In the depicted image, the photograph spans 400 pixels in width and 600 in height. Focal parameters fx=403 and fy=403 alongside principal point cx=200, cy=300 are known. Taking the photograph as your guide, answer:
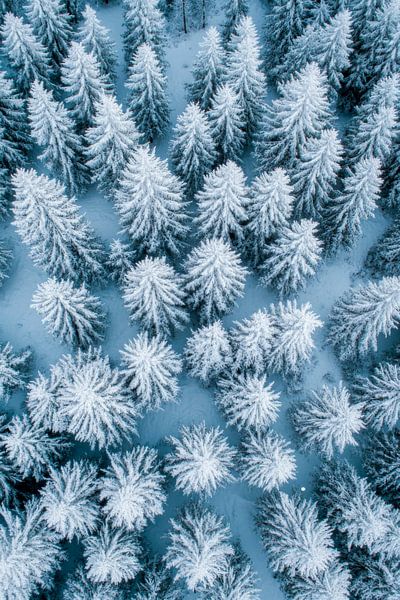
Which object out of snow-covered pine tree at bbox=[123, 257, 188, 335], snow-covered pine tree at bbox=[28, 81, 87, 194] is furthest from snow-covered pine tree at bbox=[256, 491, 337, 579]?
snow-covered pine tree at bbox=[28, 81, 87, 194]

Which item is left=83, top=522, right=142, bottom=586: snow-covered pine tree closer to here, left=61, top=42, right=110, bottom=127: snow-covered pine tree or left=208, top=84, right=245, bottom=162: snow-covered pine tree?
left=208, top=84, right=245, bottom=162: snow-covered pine tree

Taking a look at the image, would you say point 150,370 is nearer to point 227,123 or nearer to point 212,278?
point 212,278

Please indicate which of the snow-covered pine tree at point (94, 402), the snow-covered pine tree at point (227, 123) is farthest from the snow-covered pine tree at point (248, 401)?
the snow-covered pine tree at point (227, 123)

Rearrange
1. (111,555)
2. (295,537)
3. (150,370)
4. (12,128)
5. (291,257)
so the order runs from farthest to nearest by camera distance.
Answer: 1. (12,128)
2. (291,257)
3. (150,370)
4. (295,537)
5. (111,555)

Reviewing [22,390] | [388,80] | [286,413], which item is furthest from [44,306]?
[388,80]

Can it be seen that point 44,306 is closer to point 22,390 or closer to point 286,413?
point 22,390

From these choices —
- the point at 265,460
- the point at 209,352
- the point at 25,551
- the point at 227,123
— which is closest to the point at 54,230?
the point at 209,352

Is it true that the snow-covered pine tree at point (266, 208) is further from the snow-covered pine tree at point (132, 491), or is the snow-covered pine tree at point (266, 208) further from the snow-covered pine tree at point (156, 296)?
the snow-covered pine tree at point (132, 491)
